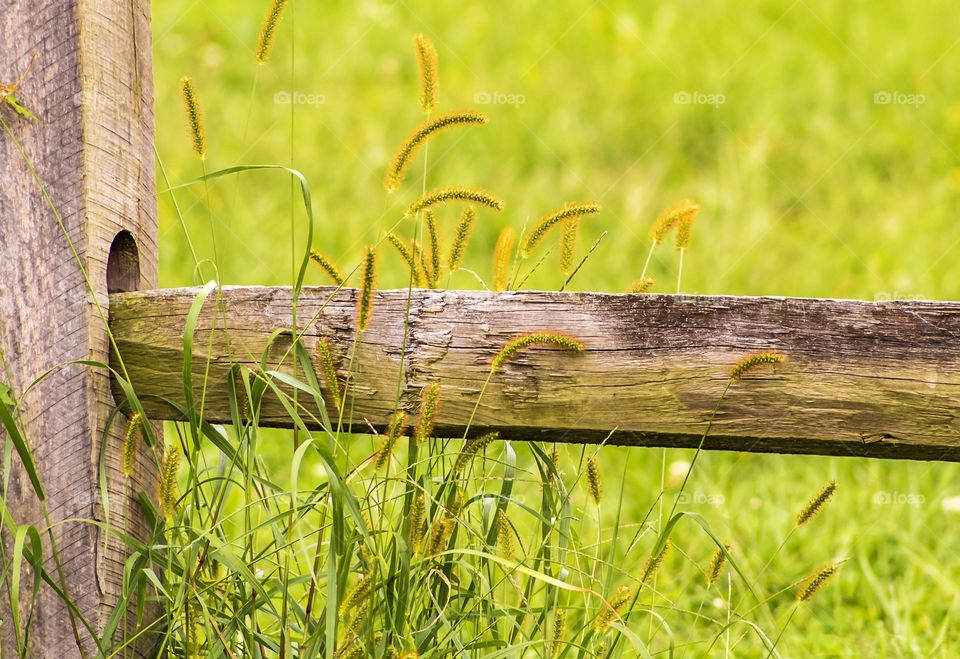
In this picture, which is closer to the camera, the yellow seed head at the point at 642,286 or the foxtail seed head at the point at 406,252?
the foxtail seed head at the point at 406,252

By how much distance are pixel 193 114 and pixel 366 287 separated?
422 millimetres

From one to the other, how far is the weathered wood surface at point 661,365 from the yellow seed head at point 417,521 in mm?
184

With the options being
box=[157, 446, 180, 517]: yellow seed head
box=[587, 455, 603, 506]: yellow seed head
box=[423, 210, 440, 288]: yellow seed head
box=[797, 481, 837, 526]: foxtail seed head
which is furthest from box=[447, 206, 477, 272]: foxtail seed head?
box=[797, 481, 837, 526]: foxtail seed head

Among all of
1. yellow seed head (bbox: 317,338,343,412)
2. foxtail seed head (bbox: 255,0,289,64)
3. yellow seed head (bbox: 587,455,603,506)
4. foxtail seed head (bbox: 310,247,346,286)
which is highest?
foxtail seed head (bbox: 255,0,289,64)

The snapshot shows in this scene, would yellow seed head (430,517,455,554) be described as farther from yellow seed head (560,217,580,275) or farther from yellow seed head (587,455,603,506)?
yellow seed head (560,217,580,275)

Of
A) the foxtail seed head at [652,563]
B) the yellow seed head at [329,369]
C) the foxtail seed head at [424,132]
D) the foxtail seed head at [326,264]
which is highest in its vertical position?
the foxtail seed head at [424,132]

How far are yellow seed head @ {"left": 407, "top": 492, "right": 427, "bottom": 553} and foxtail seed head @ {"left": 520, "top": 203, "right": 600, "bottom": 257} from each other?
1.46 feet

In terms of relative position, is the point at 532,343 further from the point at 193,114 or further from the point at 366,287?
the point at 193,114

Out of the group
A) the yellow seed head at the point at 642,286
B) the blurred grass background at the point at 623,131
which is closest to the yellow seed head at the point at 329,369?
the yellow seed head at the point at 642,286

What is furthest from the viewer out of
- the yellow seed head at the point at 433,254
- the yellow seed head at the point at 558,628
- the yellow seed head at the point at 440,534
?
Result: the yellow seed head at the point at 433,254

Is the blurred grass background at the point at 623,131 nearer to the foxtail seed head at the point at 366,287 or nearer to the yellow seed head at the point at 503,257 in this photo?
the yellow seed head at the point at 503,257

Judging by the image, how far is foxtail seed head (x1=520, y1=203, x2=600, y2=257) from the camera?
1.67m

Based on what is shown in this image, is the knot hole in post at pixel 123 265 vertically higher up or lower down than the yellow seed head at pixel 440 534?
higher up

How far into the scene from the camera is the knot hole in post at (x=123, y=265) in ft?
5.87
